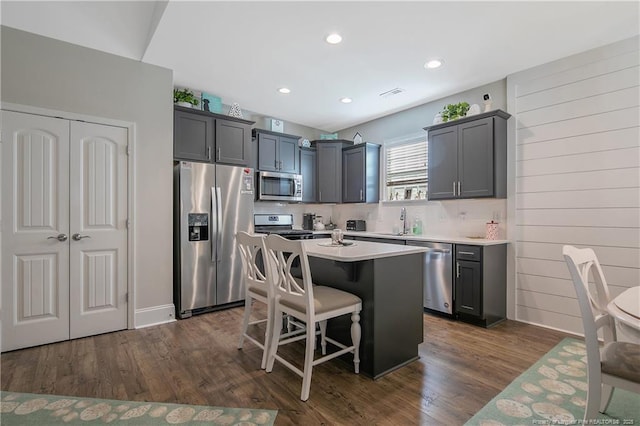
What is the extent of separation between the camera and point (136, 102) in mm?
3234

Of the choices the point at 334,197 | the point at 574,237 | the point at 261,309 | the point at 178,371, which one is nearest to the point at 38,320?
the point at 178,371

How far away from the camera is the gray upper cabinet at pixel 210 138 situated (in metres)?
3.66

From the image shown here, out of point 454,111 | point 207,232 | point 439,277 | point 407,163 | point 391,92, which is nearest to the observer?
point 439,277

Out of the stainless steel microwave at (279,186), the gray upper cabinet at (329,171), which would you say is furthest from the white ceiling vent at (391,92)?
the stainless steel microwave at (279,186)

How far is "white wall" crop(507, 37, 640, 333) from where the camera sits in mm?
2787

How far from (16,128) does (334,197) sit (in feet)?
12.7

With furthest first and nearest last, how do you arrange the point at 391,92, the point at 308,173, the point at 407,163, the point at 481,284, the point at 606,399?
the point at 308,173 < the point at 407,163 < the point at 391,92 < the point at 481,284 < the point at 606,399

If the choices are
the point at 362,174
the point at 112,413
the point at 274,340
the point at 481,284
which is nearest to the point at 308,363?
the point at 274,340

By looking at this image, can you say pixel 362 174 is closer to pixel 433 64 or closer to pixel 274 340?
pixel 433 64

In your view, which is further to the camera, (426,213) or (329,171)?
(329,171)

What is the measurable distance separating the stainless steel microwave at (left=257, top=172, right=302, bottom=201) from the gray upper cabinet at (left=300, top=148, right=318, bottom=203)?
0.71ft

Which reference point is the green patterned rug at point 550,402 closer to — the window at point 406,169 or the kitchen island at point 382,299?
the kitchen island at point 382,299

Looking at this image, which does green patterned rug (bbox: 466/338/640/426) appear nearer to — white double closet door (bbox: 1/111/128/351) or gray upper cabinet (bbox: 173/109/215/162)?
white double closet door (bbox: 1/111/128/351)

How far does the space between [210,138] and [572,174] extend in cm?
399
